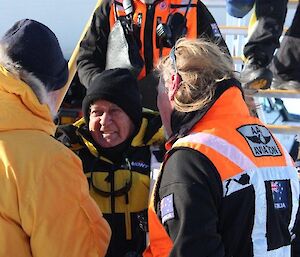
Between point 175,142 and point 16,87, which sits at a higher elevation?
point 16,87

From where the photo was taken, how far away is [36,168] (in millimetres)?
1609

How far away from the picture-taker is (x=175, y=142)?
1740 millimetres

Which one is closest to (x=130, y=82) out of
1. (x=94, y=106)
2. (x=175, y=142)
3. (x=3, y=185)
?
(x=94, y=106)

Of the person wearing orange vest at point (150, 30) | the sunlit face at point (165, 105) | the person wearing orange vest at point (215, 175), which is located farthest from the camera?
the person wearing orange vest at point (150, 30)

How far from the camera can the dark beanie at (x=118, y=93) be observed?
2301 mm

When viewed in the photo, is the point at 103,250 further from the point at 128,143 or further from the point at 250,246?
the point at 128,143

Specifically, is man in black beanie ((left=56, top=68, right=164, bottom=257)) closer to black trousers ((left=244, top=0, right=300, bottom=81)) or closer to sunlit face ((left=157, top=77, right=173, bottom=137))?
sunlit face ((left=157, top=77, right=173, bottom=137))

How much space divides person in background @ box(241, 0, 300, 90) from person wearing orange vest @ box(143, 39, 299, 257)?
110 centimetres

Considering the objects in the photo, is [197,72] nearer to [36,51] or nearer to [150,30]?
[36,51]

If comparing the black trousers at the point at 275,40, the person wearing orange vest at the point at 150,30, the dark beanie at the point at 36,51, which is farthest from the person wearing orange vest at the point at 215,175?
the black trousers at the point at 275,40

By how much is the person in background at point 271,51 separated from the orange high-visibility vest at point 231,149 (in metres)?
1.10

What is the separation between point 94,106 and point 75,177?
26.8 inches

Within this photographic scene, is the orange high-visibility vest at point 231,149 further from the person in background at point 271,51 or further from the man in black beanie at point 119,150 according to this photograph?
the person in background at point 271,51

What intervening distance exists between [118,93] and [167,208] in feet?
2.60
